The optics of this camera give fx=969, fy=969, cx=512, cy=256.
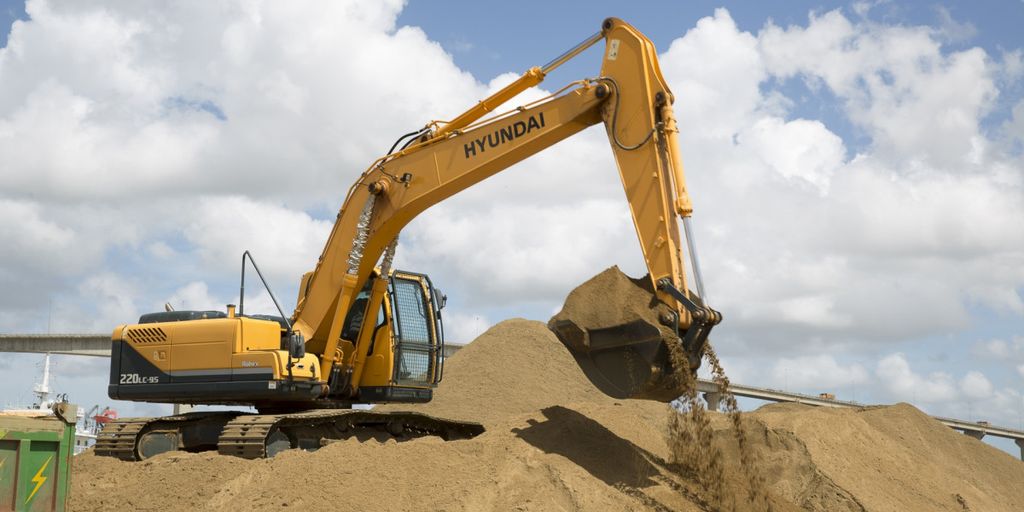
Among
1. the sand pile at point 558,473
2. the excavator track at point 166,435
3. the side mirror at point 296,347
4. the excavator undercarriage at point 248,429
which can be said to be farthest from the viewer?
the excavator track at point 166,435

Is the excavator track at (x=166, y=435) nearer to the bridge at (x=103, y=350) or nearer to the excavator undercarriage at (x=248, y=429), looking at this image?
the excavator undercarriage at (x=248, y=429)

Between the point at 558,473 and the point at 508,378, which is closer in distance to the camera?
the point at 558,473

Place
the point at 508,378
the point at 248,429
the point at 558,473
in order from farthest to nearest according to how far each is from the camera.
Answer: the point at 508,378 < the point at 248,429 < the point at 558,473

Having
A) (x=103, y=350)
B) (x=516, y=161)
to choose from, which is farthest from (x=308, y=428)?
(x=103, y=350)

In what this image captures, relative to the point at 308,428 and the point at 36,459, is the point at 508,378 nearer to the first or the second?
the point at 308,428

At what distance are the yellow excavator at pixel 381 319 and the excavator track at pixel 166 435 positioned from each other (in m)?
0.02

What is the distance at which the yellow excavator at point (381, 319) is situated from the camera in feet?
34.9

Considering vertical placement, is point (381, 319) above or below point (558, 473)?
above

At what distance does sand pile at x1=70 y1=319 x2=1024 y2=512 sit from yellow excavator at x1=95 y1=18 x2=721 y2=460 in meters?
0.94

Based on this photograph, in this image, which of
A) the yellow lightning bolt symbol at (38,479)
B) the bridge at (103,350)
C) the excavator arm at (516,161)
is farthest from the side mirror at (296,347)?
the bridge at (103,350)

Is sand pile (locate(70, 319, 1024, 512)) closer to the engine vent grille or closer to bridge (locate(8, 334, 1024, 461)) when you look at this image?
the engine vent grille

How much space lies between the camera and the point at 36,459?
6797 millimetres

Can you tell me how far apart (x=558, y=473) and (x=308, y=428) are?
3.46 m

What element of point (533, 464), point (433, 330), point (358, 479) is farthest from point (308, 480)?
point (433, 330)
